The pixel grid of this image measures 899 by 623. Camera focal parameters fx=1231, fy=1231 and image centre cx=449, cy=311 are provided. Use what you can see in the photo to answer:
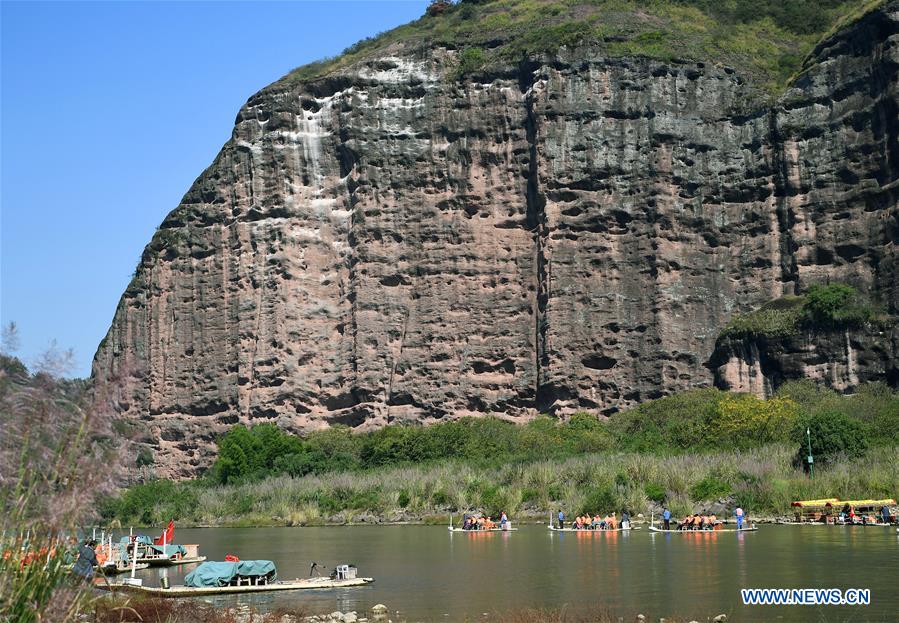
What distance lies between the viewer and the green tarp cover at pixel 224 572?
24.6 m

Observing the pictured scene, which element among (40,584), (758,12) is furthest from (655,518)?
(758,12)

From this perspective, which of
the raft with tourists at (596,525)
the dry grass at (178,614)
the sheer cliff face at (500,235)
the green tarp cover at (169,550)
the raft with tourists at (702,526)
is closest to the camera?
the dry grass at (178,614)

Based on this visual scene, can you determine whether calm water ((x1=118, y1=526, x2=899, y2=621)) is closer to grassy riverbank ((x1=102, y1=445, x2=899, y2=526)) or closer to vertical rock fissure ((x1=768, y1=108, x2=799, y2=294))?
grassy riverbank ((x1=102, y1=445, x2=899, y2=526))

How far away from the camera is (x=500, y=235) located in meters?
68.6

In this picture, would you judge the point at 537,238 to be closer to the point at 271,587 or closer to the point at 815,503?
the point at 815,503

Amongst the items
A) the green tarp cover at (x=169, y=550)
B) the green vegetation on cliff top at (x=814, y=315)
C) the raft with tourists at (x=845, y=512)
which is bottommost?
the green tarp cover at (x=169, y=550)

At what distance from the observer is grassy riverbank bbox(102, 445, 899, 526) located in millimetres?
42406

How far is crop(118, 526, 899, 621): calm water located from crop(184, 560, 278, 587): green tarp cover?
128cm

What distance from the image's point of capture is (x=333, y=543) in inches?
1528

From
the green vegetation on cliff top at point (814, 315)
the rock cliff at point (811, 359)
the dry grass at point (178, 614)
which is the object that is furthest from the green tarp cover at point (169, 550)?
the green vegetation on cliff top at point (814, 315)

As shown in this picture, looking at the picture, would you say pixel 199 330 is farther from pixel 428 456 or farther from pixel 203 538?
pixel 203 538

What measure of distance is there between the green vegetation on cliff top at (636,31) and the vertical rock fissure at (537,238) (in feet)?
8.97

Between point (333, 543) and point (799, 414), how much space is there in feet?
73.3

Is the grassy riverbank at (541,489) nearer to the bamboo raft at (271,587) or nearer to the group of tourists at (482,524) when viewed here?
the group of tourists at (482,524)
